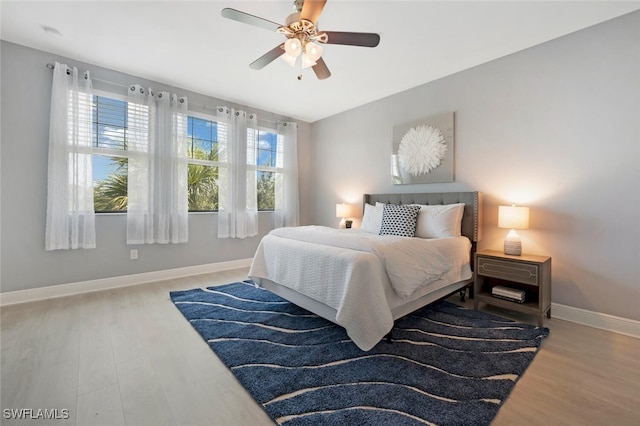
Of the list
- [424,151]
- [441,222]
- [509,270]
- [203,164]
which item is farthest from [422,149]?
[203,164]

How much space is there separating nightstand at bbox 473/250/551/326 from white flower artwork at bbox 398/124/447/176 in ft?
4.61

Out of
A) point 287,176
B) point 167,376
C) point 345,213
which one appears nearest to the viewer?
point 167,376

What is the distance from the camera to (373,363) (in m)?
1.77

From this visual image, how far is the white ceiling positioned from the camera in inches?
88.2

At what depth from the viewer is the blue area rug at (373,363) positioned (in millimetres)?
1365

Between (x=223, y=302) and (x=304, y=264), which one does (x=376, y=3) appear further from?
(x=223, y=302)

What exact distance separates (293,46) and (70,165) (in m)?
2.92

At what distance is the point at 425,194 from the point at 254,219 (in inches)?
110

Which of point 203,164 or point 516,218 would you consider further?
point 203,164

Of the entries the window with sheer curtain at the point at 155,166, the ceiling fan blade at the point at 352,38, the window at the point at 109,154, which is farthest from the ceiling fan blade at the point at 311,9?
the window at the point at 109,154

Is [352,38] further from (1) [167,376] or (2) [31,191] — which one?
(2) [31,191]

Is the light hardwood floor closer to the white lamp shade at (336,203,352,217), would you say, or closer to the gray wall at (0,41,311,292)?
the gray wall at (0,41,311,292)

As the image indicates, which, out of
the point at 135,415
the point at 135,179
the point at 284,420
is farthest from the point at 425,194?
the point at 135,179

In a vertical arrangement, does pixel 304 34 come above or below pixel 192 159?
above
